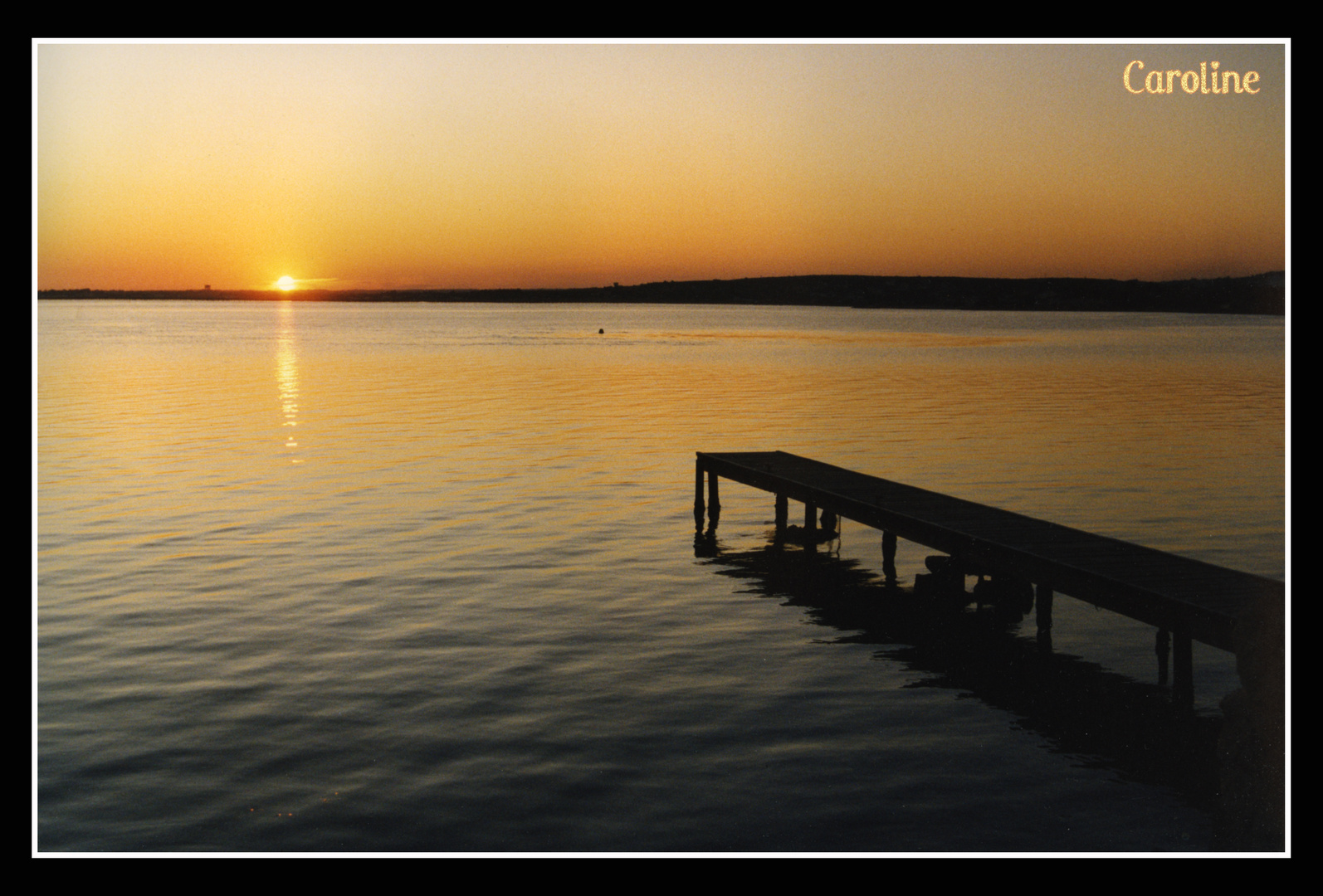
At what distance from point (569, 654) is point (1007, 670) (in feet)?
A: 14.8

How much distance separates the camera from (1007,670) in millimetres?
12812

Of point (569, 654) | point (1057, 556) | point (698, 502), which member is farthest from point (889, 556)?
point (569, 654)

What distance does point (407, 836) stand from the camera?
28.6 feet

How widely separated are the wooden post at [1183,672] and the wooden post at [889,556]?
5.52 metres

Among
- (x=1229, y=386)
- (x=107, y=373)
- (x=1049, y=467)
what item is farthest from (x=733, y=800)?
Result: (x=107, y=373)

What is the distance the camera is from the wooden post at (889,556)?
16797mm

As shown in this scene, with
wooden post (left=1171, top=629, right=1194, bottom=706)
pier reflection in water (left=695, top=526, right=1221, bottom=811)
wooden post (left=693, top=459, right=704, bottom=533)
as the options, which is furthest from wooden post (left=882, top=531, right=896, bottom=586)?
wooden post (left=1171, top=629, right=1194, bottom=706)

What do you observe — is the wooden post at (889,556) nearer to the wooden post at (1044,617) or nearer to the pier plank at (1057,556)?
the pier plank at (1057,556)

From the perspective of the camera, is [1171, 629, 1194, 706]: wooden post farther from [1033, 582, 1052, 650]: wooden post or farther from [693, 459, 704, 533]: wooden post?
[693, 459, 704, 533]: wooden post

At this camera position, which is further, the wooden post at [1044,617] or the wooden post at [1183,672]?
the wooden post at [1044,617]

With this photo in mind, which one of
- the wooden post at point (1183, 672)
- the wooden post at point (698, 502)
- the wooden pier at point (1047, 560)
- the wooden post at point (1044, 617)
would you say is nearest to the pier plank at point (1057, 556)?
the wooden pier at point (1047, 560)

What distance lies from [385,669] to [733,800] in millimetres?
4464
